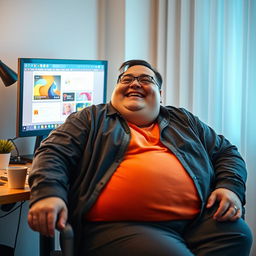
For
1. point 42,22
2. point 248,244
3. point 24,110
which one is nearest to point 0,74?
point 24,110

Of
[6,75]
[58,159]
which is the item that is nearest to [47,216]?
[58,159]

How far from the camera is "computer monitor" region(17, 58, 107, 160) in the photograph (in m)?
2.06

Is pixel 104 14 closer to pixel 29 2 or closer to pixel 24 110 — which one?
pixel 29 2

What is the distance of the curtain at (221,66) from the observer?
2.32m

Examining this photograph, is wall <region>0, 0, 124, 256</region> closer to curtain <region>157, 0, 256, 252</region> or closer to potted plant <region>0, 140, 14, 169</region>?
potted plant <region>0, 140, 14, 169</region>

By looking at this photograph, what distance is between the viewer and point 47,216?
132 cm

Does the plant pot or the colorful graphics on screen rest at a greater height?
the colorful graphics on screen

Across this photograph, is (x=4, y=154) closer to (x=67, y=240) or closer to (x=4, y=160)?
(x=4, y=160)

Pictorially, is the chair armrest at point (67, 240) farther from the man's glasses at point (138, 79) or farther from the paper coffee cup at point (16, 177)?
the man's glasses at point (138, 79)

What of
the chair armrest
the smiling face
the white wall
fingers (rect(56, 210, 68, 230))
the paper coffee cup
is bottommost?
the chair armrest

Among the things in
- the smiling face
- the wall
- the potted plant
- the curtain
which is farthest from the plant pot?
the curtain

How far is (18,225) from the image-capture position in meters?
2.35

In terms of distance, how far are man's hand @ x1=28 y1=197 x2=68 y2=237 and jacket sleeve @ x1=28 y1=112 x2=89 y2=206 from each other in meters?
0.03

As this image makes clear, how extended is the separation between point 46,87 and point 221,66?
95 cm
